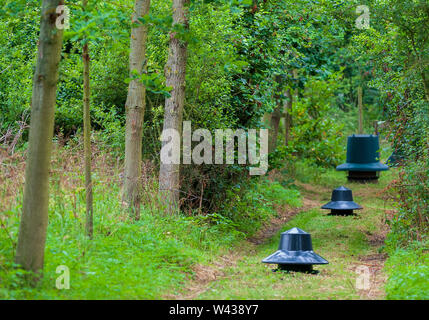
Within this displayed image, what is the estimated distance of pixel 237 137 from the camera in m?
12.9

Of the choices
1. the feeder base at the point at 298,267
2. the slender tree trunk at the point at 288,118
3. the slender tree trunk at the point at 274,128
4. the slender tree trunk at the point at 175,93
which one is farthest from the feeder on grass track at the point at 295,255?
the slender tree trunk at the point at 288,118

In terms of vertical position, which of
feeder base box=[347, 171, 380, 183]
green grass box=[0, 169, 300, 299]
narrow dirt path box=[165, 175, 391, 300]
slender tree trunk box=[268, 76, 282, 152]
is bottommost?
narrow dirt path box=[165, 175, 391, 300]

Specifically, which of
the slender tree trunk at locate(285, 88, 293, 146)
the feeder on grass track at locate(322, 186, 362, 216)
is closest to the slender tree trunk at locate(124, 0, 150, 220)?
the feeder on grass track at locate(322, 186, 362, 216)

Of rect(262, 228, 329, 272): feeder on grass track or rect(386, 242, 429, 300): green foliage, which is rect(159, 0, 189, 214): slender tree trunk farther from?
rect(386, 242, 429, 300): green foliage

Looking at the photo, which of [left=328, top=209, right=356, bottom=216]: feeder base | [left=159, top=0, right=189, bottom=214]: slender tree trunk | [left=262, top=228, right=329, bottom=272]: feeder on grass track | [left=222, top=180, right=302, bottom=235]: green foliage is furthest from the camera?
[left=328, top=209, right=356, bottom=216]: feeder base

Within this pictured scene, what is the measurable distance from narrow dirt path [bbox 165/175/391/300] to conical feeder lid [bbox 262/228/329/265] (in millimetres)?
190

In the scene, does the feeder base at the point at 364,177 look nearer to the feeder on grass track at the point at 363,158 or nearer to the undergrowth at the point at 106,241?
the feeder on grass track at the point at 363,158

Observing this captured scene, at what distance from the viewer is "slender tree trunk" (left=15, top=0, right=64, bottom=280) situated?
595 centimetres

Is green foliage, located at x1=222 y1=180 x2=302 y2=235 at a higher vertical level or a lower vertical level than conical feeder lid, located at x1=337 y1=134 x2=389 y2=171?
lower

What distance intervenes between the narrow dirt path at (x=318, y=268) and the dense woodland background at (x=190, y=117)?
13.1 inches

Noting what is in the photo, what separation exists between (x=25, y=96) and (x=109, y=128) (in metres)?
3.11

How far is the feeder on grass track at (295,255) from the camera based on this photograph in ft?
27.7
